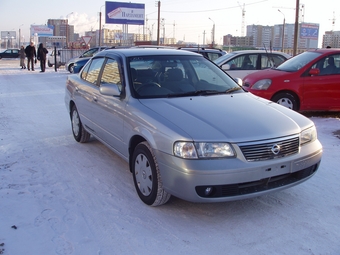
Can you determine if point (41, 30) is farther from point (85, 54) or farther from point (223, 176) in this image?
point (223, 176)

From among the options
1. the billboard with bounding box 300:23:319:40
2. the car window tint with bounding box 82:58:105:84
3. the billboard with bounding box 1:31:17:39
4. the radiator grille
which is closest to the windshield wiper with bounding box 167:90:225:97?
the radiator grille

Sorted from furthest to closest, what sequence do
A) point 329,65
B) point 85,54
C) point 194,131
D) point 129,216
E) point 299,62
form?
1. point 85,54
2. point 299,62
3. point 329,65
4. point 129,216
5. point 194,131

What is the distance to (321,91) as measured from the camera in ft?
28.2

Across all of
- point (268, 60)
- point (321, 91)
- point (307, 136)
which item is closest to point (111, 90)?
point (307, 136)

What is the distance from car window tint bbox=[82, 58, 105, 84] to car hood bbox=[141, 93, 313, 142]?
5.41 feet

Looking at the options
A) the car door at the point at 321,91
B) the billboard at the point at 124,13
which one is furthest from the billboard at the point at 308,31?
the car door at the point at 321,91

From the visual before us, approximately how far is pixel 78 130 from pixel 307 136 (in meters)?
3.93

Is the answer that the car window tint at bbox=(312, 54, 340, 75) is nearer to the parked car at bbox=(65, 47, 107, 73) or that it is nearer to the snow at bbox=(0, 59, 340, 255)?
the snow at bbox=(0, 59, 340, 255)

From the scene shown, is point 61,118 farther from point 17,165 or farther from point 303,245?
point 303,245

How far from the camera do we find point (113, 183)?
4.82 m

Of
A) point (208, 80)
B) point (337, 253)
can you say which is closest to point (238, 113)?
point (208, 80)

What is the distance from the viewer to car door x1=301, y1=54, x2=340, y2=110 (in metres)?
8.59

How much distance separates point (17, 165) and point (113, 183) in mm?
1598

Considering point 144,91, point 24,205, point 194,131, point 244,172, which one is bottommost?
point 24,205
